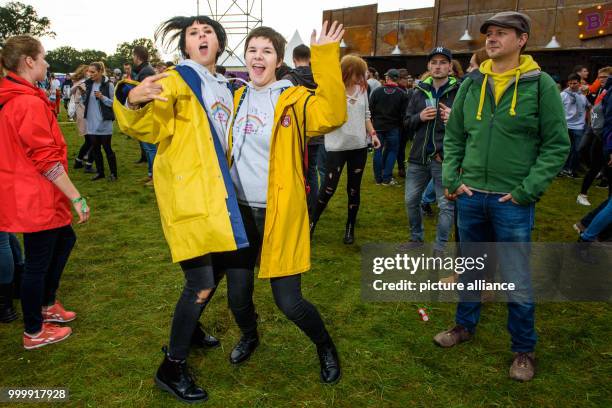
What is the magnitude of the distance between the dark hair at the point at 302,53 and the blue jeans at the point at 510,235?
2.89m

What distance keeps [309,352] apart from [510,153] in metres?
1.99

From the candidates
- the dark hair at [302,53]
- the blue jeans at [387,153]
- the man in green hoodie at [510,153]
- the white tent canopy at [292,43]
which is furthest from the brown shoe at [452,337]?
the white tent canopy at [292,43]

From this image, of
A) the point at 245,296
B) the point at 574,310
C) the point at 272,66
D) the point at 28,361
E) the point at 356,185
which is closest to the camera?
the point at 272,66

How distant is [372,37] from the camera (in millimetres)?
26281

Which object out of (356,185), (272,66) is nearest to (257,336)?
(272,66)

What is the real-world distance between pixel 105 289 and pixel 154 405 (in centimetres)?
194

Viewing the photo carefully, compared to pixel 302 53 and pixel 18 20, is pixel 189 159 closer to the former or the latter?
pixel 302 53

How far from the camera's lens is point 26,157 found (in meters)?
3.05

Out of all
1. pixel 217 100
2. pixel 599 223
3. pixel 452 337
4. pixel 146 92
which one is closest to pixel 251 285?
pixel 217 100

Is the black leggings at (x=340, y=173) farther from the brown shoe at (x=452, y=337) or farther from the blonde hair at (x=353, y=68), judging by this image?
the brown shoe at (x=452, y=337)

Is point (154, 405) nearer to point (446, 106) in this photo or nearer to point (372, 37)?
point (446, 106)

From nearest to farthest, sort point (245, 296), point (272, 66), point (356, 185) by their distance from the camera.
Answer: point (272, 66), point (245, 296), point (356, 185)

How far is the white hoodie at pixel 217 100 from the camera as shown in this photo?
2.50m

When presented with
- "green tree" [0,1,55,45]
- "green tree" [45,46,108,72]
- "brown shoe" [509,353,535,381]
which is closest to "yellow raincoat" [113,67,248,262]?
"brown shoe" [509,353,535,381]
